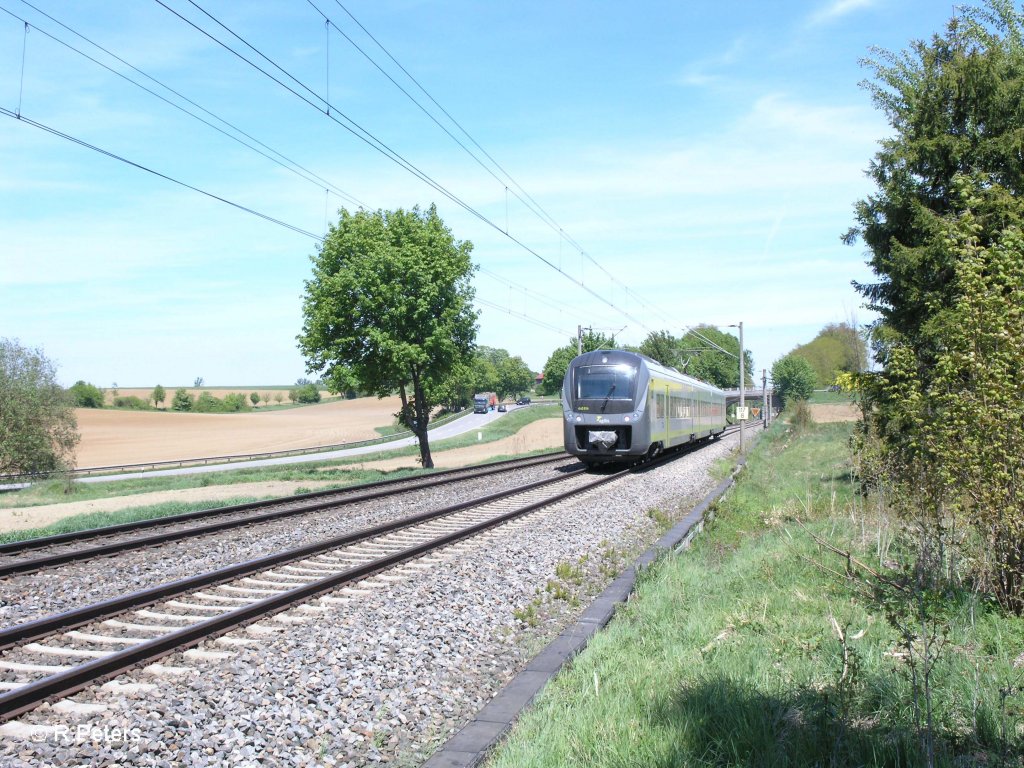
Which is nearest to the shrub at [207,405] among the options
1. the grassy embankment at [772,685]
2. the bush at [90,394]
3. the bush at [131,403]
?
the bush at [131,403]

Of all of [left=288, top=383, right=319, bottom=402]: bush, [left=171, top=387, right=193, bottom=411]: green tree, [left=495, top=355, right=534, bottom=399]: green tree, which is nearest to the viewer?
[left=171, top=387, right=193, bottom=411]: green tree

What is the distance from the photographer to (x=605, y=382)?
2245cm

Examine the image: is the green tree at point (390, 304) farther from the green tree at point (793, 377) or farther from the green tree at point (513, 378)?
the green tree at point (513, 378)

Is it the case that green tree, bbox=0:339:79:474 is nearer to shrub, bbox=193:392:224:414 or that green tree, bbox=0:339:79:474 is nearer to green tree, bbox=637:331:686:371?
green tree, bbox=637:331:686:371

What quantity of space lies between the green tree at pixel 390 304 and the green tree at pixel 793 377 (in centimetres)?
10231

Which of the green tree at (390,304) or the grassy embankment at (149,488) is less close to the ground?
the green tree at (390,304)

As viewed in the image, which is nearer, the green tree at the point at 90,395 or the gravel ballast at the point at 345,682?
the gravel ballast at the point at 345,682

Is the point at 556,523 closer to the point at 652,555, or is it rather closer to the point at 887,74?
the point at 652,555

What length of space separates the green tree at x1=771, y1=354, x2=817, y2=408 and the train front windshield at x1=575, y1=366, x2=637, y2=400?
106 m

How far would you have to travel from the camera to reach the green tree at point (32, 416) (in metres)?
41.9

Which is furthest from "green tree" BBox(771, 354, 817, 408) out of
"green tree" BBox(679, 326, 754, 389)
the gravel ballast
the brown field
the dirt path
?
the gravel ballast

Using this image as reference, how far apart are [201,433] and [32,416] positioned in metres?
40.9

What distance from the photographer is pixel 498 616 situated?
723 cm

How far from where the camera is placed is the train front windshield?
72.8ft
